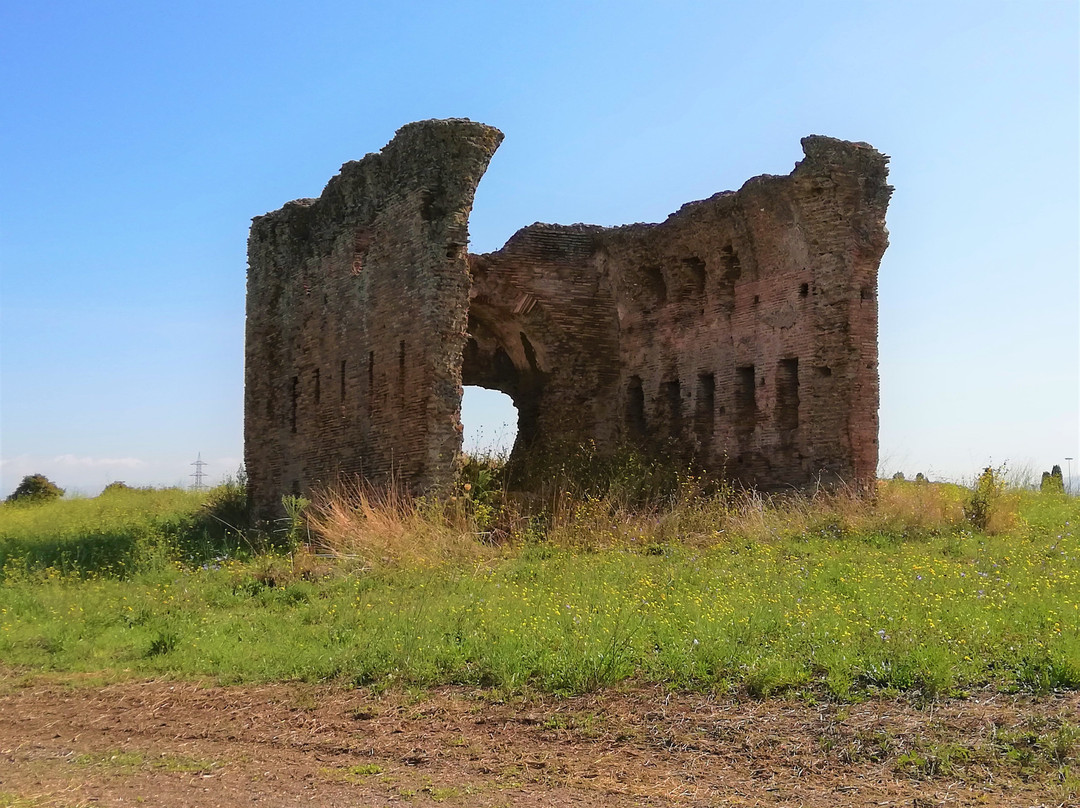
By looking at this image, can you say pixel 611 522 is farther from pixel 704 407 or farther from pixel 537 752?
pixel 537 752

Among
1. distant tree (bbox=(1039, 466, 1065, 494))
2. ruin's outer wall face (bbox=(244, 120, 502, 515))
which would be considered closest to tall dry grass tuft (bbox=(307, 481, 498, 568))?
ruin's outer wall face (bbox=(244, 120, 502, 515))

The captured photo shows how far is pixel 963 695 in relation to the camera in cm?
636

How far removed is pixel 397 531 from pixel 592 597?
12.3 ft

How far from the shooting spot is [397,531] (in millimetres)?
12453

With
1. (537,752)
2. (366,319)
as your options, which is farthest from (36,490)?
(537,752)

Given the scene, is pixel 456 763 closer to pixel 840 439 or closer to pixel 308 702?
pixel 308 702

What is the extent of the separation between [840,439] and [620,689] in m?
9.33

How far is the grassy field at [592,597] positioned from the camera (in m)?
7.12

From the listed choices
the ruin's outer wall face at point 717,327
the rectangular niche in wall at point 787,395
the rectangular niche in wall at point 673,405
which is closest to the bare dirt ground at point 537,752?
the ruin's outer wall face at point 717,327

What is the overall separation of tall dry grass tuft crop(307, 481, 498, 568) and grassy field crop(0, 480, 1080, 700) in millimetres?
36

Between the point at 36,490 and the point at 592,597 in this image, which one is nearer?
the point at 592,597

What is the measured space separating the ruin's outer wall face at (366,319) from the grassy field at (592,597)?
1222 millimetres

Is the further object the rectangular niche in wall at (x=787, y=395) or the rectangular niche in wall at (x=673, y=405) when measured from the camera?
the rectangular niche in wall at (x=673, y=405)

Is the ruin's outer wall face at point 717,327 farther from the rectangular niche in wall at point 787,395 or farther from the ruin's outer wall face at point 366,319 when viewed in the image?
the ruin's outer wall face at point 366,319
